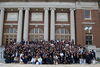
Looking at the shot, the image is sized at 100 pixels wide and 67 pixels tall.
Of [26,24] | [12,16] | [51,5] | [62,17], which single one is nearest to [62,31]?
[62,17]

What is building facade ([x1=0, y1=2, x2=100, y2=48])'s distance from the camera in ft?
135

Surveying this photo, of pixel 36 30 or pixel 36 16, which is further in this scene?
pixel 36 16

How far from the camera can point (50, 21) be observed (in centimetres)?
4225

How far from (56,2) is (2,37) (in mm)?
11535

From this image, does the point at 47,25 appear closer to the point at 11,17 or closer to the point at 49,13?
the point at 49,13

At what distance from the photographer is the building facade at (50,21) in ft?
135

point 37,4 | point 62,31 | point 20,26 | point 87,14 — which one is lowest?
point 62,31

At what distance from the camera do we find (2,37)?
41562 millimetres

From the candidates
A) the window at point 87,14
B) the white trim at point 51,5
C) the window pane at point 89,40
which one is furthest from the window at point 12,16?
the window pane at point 89,40

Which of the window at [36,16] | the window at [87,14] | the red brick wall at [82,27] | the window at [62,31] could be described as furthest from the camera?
the window at [36,16]

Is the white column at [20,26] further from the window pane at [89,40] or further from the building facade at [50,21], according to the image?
the window pane at [89,40]

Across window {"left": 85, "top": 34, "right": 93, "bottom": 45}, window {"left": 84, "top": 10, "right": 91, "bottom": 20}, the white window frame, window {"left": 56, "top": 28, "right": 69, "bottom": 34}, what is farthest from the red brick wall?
the white window frame

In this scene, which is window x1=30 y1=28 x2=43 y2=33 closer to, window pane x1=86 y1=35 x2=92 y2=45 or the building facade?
the building facade

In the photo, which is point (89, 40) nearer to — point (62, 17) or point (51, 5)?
point (62, 17)
